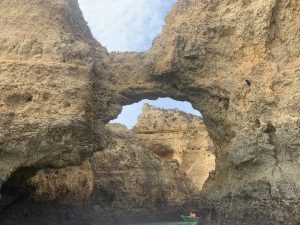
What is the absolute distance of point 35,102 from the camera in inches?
392

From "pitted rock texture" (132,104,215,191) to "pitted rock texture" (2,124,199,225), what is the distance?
5.31 feet

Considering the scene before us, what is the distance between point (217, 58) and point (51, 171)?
7.47 m

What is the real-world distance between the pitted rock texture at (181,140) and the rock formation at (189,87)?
1226cm

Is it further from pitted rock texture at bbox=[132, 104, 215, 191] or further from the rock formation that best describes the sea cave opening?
the rock formation

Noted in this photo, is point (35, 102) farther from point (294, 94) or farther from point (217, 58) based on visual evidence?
point (294, 94)

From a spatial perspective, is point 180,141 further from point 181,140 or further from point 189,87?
point 189,87

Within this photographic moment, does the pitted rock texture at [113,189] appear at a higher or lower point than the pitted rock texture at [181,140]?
lower

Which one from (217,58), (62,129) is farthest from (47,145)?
(217,58)

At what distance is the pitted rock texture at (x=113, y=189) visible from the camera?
47.0 feet

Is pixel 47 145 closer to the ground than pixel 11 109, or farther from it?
Answer: closer to the ground

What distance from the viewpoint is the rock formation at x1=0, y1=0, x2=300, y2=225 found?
9945mm

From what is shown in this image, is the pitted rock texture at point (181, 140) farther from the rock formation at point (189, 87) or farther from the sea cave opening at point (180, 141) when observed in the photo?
the rock formation at point (189, 87)

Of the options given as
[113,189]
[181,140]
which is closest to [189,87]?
[113,189]

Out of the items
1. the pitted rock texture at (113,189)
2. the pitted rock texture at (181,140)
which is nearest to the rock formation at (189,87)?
the pitted rock texture at (113,189)
